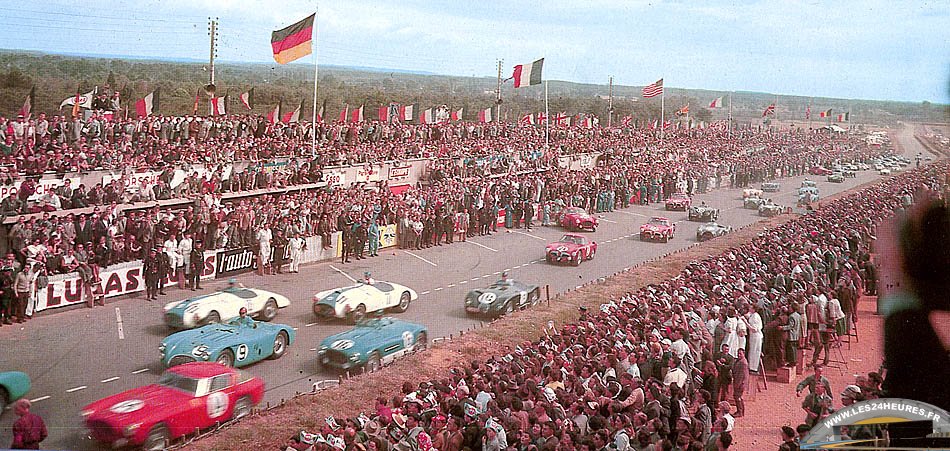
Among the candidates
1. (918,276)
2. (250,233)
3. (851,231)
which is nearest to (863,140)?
(851,231)

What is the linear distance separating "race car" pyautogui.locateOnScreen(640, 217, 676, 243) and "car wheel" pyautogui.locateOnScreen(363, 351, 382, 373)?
1031 cm

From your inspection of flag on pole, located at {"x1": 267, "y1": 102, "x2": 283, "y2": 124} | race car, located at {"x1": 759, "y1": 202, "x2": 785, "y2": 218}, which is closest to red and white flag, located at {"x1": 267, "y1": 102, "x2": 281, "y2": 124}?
flag on pole, located at {"x1": 267, "y1": 102, "x2": 283, "y2": 124}

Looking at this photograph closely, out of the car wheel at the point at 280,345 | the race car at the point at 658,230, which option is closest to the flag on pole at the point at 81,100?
the car wheel at the point at 280,345

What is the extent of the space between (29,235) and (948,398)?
1387cm

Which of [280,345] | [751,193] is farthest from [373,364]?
[751,193]

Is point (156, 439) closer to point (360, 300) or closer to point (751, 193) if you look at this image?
point (360, 300)

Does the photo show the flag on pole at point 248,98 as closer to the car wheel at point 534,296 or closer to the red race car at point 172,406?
the car wheel at point 534,296

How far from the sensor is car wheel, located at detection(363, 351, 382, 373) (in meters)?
12.1

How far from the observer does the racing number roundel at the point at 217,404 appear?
984cm

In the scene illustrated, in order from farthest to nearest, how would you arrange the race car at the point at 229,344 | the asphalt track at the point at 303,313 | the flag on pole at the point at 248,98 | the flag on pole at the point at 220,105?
the flag on pole at the point at 248,98 → the flag on pole at the point at 220,105 → the race car at the point at 229,344 → the asphalt track at the point at 303,313

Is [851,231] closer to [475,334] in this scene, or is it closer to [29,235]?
[475,334]

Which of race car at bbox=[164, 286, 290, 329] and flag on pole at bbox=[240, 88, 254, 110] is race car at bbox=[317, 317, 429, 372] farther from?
flag on pole at bbox=[240, 88, 254, 110]

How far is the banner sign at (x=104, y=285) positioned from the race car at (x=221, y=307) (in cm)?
100

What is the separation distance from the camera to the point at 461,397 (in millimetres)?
8633
